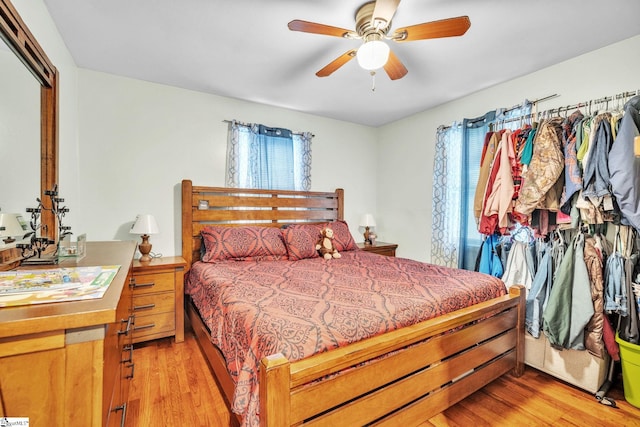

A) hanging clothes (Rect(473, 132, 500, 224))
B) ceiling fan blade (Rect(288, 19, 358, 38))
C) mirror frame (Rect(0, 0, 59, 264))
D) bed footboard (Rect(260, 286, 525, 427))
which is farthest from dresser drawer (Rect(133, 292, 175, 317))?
hanging clothes (Rect(473, 132, 500, 224))

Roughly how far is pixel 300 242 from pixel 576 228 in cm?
228

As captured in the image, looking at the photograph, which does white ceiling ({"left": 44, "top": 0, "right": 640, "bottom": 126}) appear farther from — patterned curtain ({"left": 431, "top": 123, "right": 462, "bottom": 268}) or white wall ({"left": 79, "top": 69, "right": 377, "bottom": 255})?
patterned curtain ({"left": 431, "top": 123, "right": 462, "bottom": 268})

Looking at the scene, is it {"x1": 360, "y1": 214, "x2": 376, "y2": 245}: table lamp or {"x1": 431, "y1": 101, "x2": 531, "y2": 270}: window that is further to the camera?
{"x1": 360, "y1": 214, "x2": 376, "y2": 245}: table lamp

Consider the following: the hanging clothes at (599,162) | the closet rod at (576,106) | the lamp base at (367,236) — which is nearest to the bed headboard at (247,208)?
the lamp base at (367,236)

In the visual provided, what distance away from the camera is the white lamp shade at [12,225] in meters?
1.18

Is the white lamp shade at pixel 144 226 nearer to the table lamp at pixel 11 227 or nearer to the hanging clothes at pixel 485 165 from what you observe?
the table lamp at pixel 11 227

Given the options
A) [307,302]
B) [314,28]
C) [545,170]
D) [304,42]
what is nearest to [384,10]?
[314,28]

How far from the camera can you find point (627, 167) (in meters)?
1.79

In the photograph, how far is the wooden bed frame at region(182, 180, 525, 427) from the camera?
1.08m

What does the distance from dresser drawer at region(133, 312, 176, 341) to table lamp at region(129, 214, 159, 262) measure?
1.64 ft

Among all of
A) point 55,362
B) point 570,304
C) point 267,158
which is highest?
point 267,158

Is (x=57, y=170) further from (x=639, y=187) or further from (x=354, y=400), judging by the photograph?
(x=639, y=187)

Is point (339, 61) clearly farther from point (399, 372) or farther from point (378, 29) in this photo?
point (399, 372)

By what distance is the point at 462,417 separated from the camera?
1684 millimetres
